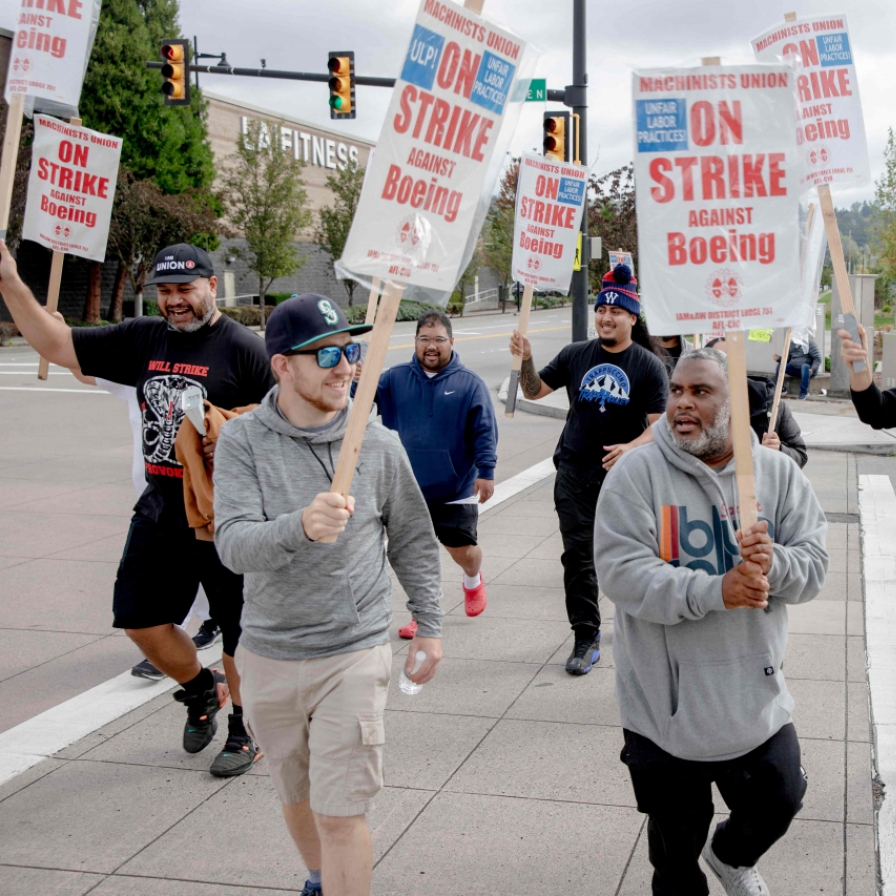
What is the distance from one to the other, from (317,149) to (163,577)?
54665mm

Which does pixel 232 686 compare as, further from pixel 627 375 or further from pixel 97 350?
pixel 627 375

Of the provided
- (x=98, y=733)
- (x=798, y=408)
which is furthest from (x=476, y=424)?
(x=798, y=408)

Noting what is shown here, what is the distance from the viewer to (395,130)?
296 centimetres

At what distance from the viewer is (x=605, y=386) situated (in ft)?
19.2

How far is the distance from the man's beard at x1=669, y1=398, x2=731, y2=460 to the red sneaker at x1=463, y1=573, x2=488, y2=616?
12.3 ft

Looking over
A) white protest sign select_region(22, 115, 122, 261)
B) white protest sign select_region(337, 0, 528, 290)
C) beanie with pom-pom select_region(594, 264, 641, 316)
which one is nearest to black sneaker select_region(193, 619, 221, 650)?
white protest sign select_region(22, 115, 122, 261)

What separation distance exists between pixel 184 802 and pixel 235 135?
48.8 m

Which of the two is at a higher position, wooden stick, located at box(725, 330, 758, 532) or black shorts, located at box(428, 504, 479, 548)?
wooden stick, located at box(725, 330, 758, 532)

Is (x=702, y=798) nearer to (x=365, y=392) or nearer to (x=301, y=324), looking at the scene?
(x=365, y=392)

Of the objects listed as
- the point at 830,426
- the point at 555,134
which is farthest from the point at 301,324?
the point at 555,134

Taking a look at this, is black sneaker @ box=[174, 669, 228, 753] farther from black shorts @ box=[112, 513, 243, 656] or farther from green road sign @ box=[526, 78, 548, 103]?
green road sign @ box=[526, 78, 548, 103]

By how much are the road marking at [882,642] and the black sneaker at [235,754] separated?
7.82ft

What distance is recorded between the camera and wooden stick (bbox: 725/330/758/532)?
2.88 metres

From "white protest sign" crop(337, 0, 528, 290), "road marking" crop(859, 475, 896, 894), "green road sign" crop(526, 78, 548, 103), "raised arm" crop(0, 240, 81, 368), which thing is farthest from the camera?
"green road sign" crop(526, 78, 548, 103)
